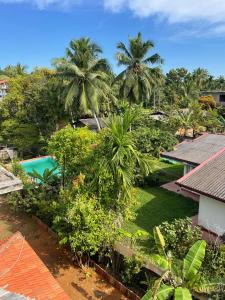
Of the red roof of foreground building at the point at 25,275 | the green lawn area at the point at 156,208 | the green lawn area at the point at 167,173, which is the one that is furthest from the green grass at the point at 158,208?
the red roof of foreground building at the point at 25,275

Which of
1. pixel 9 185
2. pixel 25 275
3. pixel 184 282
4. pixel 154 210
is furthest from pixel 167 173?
pixel 25 275

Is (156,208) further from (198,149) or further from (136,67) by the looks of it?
(136,67)

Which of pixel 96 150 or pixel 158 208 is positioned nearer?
pixel 96 150

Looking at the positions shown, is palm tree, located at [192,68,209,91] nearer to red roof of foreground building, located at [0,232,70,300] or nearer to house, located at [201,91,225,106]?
house, located at [201,91,225,106]

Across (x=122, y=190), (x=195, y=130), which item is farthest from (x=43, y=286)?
(x=195, y=130)

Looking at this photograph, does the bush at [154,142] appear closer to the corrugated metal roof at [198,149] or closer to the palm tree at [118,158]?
the corrugated metal roof at [198,149]

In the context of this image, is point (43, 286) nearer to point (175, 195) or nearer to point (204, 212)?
point (204, 212)

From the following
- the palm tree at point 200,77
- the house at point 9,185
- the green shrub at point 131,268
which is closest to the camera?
the house at point 9,185
